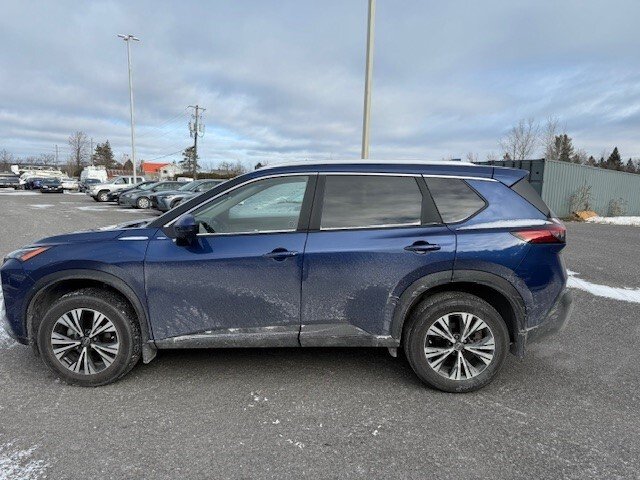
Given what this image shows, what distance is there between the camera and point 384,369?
3.62 m

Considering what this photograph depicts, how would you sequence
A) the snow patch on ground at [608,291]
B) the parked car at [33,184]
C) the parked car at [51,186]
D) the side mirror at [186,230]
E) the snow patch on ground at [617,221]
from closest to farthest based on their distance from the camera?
1. the side mirror at [186,230]
2. the snow patch on ground at [608,291]
3. the snow patch on ground at [617,221]
4. the parked car at [51,186]
5. the parked car at [33,184]

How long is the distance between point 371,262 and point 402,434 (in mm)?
1179

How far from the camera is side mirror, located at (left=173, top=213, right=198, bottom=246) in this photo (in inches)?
120

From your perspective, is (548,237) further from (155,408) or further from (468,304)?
(155,408)

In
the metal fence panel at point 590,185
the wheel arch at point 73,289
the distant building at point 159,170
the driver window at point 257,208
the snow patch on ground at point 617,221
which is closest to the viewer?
the wheel arch at point 73,289

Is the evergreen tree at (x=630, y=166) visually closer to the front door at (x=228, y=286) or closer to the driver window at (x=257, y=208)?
the driver window at (x=257, y=208)

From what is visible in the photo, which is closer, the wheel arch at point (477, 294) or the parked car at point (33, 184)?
the wheel arch at point (477, 294)

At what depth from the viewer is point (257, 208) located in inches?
136

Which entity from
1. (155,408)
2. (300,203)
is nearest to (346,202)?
(300,203)

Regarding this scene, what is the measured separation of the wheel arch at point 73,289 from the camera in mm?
3152

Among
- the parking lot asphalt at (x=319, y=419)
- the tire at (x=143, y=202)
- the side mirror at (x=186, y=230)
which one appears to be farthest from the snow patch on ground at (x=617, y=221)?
the tire at (x=143, y=202)

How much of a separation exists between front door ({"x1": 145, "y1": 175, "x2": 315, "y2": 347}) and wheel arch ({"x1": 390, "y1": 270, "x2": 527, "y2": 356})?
803 mm

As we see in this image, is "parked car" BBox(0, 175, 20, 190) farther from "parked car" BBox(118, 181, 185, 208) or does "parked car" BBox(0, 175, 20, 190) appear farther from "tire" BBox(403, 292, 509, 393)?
"tire" BBox(403, 292, 509, 393)

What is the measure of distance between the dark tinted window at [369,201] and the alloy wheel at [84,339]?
1869 mm
